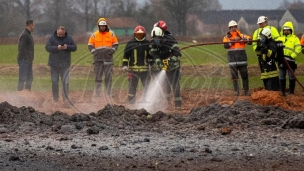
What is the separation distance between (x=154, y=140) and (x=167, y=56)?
234 inches

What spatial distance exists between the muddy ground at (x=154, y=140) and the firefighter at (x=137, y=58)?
3619 millimetres

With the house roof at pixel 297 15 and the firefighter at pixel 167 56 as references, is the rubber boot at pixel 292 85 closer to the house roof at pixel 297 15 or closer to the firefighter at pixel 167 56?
the firefighter at pixel 167 56

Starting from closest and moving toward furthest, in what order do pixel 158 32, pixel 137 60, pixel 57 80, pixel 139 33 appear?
pixel 158 32
pixel 139 33
pixel 137 60
pixel 57 80

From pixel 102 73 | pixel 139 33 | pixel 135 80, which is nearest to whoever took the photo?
pixel 139 33

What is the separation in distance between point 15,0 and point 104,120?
5712 centimetres

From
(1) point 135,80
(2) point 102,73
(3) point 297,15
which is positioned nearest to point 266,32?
(1) point 135,80

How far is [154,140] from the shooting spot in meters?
11.0

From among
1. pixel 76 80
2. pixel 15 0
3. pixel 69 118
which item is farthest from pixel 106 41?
pixel 15 0

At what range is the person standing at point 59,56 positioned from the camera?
61.5 feet

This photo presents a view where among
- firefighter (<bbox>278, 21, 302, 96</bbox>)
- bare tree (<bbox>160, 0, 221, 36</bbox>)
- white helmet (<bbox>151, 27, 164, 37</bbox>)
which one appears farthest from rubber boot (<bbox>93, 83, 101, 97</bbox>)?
bare tree (<bbox>160, 0, 221, 36</bbox>)

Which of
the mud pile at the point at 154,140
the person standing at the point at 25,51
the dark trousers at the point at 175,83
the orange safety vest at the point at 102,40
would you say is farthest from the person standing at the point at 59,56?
the mud pile at the point at 154,140

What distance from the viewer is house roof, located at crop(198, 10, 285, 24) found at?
251 ft

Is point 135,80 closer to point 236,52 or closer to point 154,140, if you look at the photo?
point 236,52

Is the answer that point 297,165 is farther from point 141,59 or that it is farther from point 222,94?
point 222,94
